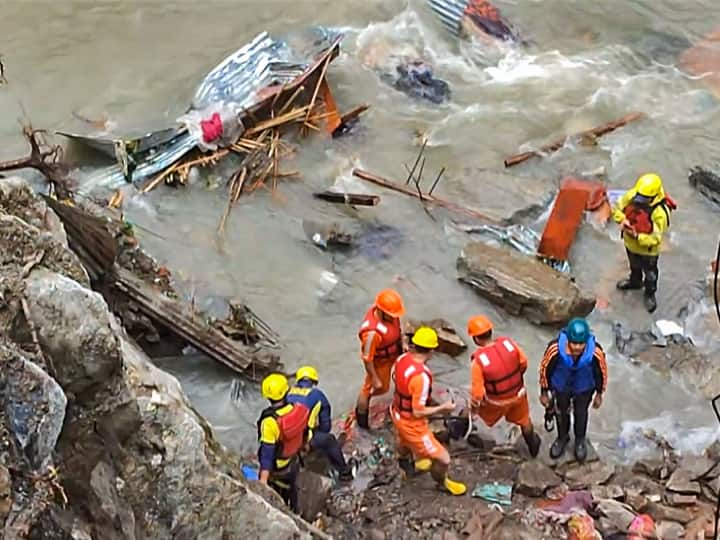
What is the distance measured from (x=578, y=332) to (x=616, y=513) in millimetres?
1428

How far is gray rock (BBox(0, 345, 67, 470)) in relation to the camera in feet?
12.5

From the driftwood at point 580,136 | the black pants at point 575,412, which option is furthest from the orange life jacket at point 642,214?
the driftwood at point 580,136

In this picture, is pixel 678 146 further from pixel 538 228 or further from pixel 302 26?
pixel 302 26

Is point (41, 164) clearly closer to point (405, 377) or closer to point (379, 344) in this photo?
point (379, 344)

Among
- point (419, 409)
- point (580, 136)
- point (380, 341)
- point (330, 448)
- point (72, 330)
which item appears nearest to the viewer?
point (72, 330)

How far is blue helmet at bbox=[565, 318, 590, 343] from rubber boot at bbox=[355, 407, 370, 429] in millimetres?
2096

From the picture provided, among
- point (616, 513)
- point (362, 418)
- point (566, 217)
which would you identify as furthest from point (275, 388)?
point (566, 217)

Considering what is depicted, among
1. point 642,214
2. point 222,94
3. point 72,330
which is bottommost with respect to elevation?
point 222,94

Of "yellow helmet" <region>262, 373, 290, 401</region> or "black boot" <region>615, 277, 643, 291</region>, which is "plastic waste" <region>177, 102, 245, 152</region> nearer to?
"black boot" <region>615, 277, 643, 291</region>

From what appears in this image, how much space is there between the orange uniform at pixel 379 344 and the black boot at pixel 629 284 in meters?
3.61

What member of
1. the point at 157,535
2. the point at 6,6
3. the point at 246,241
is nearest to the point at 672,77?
the point at 246,241

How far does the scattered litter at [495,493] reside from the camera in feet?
26.5

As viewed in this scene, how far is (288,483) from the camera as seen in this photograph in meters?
7.61

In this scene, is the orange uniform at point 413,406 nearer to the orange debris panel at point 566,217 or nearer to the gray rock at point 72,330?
the gray rock at point 72,330
